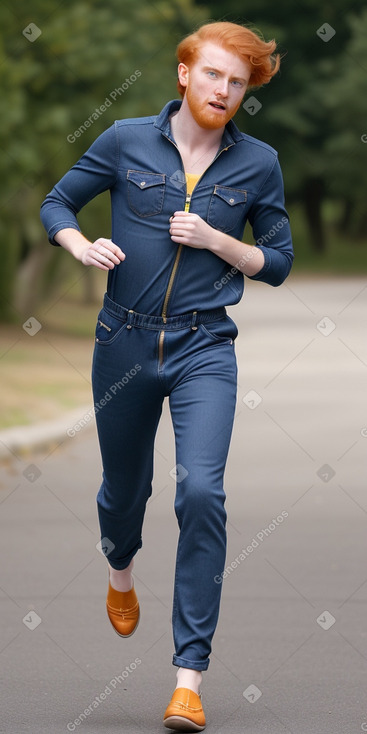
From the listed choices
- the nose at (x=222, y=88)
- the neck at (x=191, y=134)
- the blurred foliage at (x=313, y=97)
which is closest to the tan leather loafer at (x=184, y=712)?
the neck at (x=191, y=134)

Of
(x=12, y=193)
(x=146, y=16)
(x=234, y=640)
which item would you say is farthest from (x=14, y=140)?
(x=234, y=640)

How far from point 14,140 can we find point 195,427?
45.3ft

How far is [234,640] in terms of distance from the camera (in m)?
5.24

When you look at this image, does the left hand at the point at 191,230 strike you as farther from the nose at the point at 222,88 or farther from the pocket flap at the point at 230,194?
the nose at the point at 222,88

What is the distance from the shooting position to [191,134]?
14.3ft

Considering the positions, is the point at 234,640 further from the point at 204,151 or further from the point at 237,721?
the point at 204,151

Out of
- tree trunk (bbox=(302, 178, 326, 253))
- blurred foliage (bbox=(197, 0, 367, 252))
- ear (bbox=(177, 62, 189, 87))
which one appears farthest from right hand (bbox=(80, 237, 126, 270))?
tree trunk (bbox=(302, 178, 326, 253))

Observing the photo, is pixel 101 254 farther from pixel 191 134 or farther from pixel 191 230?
pixel 191 134

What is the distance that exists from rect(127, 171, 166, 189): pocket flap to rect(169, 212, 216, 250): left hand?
0.15m

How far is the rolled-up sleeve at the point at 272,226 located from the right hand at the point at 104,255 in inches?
18.1

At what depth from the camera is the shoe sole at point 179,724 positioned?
402cm

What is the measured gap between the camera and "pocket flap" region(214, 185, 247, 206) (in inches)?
169

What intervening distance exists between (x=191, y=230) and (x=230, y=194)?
223 mm

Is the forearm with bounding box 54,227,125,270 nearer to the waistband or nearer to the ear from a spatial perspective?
the waistband
